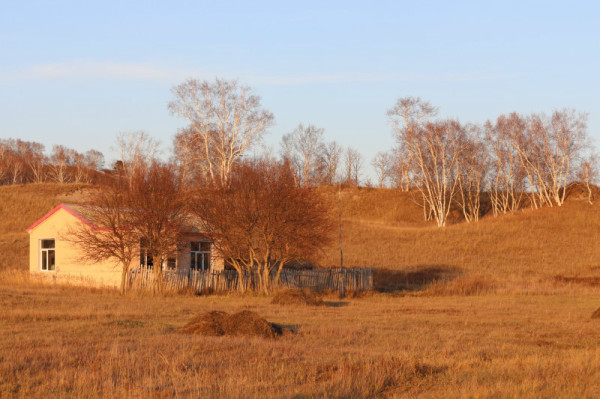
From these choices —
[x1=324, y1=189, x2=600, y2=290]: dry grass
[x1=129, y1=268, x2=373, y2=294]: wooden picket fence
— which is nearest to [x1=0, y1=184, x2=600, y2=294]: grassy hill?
[x1=324, y1=189, x2=600, y2=290]: dry grass

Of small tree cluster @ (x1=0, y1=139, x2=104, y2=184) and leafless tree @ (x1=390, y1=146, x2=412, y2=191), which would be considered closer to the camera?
leafless tree @ (x1=390, y1=146, x2=412, y2=191)

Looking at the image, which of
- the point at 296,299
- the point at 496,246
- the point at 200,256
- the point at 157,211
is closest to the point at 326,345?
the point at 296,299

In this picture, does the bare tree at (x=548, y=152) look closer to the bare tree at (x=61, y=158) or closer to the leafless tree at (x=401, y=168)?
the leafless tree at (x=401, y=168)

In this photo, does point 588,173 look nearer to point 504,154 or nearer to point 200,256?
point 504,154

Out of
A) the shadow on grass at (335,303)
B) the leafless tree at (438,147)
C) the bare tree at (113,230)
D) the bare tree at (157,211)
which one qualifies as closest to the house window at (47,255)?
the bare tree at (113,230)

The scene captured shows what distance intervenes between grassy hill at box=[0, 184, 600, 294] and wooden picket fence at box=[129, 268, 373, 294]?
1644 millimetres

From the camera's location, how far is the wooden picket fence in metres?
30.8

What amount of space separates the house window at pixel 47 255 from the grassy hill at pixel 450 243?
8.39 meters

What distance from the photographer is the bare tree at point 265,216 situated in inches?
1206

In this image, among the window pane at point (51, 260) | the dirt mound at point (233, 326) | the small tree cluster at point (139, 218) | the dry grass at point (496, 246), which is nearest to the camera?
the dirt mound at point (233, 326)

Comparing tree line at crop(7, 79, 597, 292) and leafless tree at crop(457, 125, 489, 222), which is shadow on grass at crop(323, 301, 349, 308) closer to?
tree line at crop(7, 79, 597, 292)

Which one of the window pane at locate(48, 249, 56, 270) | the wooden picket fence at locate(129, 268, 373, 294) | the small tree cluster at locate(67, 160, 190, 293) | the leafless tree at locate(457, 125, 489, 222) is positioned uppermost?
the leafless tree at locate(457, 125, 489, 222)

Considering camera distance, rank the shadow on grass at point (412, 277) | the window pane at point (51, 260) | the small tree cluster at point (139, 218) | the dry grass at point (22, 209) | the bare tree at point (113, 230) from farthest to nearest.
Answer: the dry grass at point (22, 209), the shadow on grass at point (412, 277), the window pane at point (51, 260), the small tree cluster at point (139, 218), the bare tree at point (113, 230)

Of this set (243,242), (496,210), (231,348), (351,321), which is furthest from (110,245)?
(496,210)
